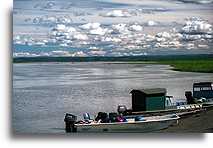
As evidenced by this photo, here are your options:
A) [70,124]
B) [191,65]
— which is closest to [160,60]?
[191,65]

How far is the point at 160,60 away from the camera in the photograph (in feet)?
4.54

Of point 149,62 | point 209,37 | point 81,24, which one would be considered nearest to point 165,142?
point 149,62

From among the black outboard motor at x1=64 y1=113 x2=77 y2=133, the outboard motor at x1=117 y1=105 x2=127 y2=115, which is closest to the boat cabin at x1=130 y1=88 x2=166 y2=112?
the outboard motor at x1=117 y1=105 x2=127 y2=115

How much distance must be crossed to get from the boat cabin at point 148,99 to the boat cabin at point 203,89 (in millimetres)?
119

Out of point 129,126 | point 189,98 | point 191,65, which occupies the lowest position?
point 129,126

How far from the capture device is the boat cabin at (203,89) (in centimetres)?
136

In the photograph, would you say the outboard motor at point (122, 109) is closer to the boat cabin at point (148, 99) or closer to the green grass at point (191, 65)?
the boat cabin at point (148, 99)

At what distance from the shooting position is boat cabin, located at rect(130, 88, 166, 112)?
4.46 ft

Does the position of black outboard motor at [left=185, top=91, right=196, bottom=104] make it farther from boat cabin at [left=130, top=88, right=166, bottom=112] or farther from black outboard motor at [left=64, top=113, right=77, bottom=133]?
black outboard motor at [left=64, top=113, right=77, bottom=133]

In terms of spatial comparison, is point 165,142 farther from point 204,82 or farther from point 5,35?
point 5,35

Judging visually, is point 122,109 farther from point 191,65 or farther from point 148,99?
point 191,65

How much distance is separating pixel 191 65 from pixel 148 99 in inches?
8.1

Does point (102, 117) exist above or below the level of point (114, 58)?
below
